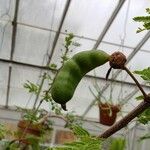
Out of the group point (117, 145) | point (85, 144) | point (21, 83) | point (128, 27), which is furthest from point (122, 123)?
point (21, 83)

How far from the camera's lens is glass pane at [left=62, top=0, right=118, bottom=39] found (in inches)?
331

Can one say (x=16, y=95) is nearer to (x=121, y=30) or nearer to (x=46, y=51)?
(x=46, y=51)

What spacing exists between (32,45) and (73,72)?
344 inches

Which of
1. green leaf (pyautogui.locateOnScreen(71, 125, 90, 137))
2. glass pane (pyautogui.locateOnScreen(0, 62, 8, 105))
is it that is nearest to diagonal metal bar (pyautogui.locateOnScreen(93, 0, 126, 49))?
glass pane (pyautogui.locateOnScreen(0, 62, 8, 105))

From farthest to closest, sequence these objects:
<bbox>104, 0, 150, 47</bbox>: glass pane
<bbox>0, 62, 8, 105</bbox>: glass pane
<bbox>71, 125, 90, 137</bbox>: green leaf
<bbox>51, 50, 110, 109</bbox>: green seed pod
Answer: <bbox>0, 62, 8, 105</bbox>: glass pane, <bbox>104, 0, 150, 47</bbox>: glass pane, <bbox>71, 125, 90, 137</bbox>: green leaf, <bbox>51, 50, 110, 109</bbox>: green seed pod

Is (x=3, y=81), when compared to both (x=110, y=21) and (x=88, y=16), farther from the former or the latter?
(x=110, y=21)

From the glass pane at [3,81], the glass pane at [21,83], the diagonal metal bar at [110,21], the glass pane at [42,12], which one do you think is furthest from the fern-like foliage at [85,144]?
the glass pane at [3,81]

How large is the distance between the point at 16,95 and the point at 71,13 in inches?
150

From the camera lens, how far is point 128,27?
888 centimetres

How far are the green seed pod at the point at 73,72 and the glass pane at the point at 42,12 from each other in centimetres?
737

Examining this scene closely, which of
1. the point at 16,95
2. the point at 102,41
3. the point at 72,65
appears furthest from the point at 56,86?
the point at 16,95

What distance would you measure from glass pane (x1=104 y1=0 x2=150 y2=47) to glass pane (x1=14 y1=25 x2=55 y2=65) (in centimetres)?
115

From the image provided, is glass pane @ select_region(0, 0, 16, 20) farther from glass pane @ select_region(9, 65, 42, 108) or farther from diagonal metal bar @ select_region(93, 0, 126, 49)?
glass pane @ select_region(9, 65, 42, 108)

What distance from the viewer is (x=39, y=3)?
8.51m
